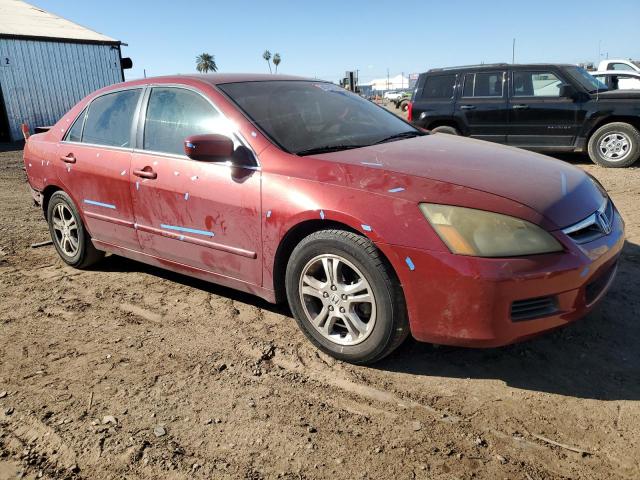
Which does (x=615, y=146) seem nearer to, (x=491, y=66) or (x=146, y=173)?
(x=491, y=66)

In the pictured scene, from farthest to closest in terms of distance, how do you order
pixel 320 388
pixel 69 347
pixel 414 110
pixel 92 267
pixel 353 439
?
pixel 414 110 → pixel 92 267 → pixel 69 347 → pixel 320 388 → pixel 353 439

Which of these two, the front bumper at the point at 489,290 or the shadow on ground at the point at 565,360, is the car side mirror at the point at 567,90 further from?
the front bumper at the point at 489,290

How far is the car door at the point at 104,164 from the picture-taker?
3.87 m

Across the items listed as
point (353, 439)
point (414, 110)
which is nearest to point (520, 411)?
point (353, 439)

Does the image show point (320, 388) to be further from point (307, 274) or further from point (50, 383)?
point (50, 383)

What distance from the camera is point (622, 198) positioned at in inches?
251

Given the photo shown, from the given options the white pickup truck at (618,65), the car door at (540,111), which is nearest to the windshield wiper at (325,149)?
the car door at (540,111)

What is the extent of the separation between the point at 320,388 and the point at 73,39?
20680 millimetres

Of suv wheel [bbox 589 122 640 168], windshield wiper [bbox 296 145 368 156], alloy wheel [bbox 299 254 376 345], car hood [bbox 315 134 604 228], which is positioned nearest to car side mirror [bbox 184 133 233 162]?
windshield wiper [bbox 296 145 368 156]

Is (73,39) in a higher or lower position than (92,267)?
higher

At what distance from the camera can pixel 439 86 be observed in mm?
9750

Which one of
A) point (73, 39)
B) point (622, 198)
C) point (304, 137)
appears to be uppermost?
point (73, 39)

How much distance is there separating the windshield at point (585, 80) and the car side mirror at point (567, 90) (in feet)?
0.61

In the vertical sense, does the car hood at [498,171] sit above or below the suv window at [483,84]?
below
